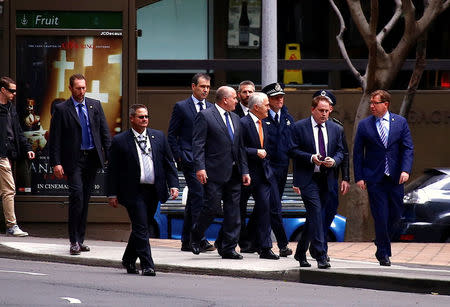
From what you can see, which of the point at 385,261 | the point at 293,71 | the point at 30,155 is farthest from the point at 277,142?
the point at 293,71

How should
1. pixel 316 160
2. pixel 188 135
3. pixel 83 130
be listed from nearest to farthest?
pixel 316 160, pixel 83 130, pixel 188 135

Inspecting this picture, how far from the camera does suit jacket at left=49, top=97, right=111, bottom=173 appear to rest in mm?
12898

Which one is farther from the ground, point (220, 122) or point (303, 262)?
point (220, 122)

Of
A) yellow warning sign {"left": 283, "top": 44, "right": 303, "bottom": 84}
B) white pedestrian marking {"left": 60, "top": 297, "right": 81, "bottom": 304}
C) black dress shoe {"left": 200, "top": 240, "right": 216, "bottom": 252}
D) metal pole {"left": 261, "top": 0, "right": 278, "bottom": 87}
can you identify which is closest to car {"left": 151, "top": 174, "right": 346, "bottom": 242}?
metal pole {"left": 261, "top": 0, "right": 278, "bottom": 87}

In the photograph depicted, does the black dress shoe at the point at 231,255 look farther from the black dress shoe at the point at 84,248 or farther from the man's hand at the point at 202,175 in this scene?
the black dress shoe at the point at 84,248

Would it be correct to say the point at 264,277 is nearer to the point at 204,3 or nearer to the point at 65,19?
the point at 65,19

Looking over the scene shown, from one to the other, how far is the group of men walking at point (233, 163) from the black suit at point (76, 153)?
0.03ft

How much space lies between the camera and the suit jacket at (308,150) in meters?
12.1

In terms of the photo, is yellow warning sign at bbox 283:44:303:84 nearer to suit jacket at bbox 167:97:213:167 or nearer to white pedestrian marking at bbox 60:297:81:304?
suit jacket at bbox 167:97:213:167

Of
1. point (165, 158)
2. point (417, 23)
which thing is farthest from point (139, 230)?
point (417, 23)

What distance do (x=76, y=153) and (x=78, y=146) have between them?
0.26 feet

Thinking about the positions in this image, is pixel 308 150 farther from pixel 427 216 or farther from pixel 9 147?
pixel 427 216

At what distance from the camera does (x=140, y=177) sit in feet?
38.2

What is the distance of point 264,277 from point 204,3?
36.2 feet
